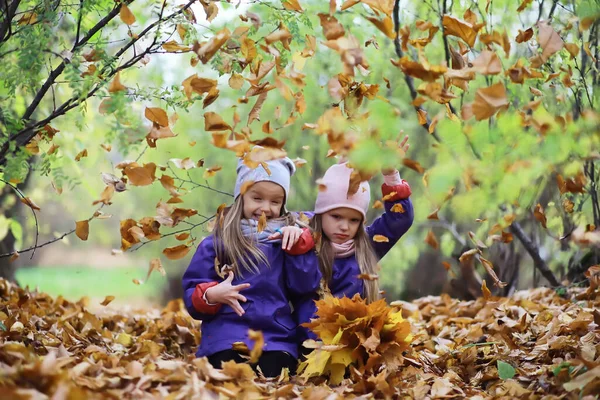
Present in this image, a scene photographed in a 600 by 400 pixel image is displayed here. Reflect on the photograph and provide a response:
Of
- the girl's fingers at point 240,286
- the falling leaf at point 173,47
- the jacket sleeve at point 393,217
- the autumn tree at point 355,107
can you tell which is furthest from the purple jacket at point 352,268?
Result: the falling leaf at point 173,47

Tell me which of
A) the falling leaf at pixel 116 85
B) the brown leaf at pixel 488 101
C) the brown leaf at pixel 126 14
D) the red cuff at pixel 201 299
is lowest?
the red cuff at pixel 201 299

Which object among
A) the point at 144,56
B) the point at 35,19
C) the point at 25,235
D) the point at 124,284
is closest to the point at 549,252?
the point at 144,56

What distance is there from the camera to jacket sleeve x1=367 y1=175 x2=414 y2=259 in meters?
2.76

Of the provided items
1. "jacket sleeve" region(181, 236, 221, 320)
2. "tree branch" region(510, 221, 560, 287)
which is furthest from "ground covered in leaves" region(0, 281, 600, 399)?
"tree branch" region(510, 221, 560, 287)

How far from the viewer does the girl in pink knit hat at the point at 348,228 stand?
276 centimetres

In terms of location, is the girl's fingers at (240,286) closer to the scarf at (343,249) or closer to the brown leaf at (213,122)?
the scarf at (343,249)

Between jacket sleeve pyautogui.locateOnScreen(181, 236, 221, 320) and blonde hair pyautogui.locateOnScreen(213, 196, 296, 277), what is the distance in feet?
0.14

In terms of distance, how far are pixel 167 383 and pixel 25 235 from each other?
18.9ft

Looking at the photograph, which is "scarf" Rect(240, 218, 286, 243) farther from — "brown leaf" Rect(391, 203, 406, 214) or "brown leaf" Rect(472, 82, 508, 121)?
"brown leaf" Rect(472, 82, 508, 121)

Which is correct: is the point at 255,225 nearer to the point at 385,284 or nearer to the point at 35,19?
the point at 35,19

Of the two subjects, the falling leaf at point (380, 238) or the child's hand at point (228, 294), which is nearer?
the child's hand at point (228, 294)

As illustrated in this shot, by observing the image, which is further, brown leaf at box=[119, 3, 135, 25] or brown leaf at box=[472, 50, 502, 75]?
brown leaf at box=[119, 3, 135, 25]

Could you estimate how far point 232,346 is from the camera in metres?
2.52

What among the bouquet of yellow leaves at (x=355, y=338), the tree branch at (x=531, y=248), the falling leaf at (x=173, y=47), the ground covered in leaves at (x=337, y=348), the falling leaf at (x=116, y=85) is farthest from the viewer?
the tree branch at (x=531, y=248)
